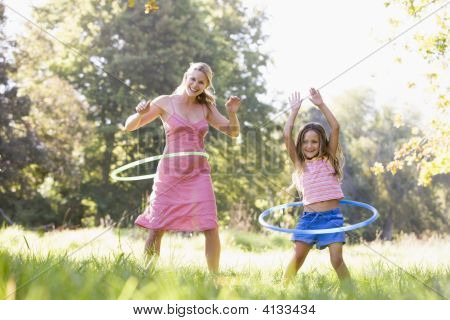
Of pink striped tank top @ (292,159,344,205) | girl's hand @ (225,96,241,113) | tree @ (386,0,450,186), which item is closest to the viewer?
pink striped tank top @ (292,159,344,205)

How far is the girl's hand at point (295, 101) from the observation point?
12.6 feet

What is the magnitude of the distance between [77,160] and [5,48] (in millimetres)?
4194

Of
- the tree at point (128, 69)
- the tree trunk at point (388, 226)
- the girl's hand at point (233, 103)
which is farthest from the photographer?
the tree trunk at point (388, 226)

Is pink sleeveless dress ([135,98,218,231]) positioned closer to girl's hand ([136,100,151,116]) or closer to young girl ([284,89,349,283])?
girl's hand ([136,100,151,116])

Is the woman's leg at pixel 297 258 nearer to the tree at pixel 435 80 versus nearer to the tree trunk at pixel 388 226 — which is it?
the tree at pixel 435 80

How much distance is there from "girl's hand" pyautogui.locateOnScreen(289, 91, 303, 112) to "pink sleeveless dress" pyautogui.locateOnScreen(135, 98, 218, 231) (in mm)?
847

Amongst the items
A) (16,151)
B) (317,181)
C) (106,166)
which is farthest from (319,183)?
(106,166)

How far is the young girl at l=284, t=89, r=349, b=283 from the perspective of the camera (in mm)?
3811

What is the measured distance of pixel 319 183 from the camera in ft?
13.1

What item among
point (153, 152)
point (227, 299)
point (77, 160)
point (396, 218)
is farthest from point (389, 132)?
point (227, 299)

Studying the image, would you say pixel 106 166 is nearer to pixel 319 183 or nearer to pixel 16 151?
pixel 16 151

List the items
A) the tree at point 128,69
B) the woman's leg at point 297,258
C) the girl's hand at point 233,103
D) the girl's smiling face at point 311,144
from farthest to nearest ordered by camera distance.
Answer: the tree at point 128,69 < the girl's hand at point 233,103 < the girl's smiling face at point 311,144 < the woman's leg at point 297,258

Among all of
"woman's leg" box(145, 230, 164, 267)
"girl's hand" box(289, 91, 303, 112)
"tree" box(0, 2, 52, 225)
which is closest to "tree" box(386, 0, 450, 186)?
"girl's hand" box(289, 91, 303, 112)

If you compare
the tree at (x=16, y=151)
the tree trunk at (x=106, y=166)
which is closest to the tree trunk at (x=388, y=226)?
the tree trunk at (x=106, y=166)
